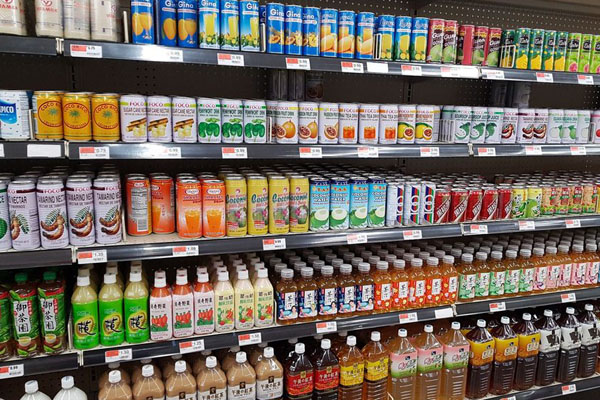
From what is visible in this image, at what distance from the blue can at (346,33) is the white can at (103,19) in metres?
0.89

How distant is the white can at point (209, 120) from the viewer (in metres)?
1.85

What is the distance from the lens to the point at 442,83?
9.24 feet

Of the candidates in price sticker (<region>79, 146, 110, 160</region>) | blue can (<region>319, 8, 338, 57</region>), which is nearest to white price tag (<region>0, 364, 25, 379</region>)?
price sticker (<region>79, 146, 110, 160</region>)

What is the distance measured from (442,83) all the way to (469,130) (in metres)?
0.66

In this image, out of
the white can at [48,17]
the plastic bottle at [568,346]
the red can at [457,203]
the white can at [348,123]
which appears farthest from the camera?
the plastic bottle at [568,346]

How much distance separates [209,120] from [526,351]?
2.02m

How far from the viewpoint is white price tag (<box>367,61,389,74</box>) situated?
1996 millimetres

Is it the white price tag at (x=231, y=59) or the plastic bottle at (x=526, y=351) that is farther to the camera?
the plastic bottle at (x=526, y=351)

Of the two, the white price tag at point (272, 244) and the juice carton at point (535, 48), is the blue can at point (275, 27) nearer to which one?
the white price tag at point (272, 244)

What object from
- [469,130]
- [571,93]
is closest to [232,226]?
[469,130]

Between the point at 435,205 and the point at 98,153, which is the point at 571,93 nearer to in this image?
the point at 435,205

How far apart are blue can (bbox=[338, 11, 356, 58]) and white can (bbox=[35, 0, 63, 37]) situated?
1.07m

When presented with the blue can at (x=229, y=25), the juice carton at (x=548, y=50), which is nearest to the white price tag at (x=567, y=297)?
the juice carton at (x=548, y=50)

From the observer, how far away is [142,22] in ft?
5.64
